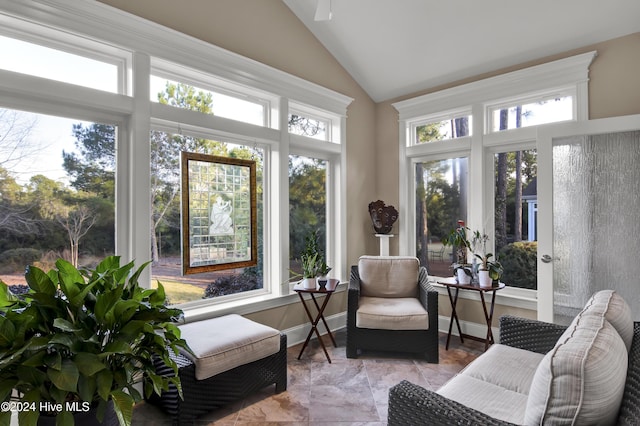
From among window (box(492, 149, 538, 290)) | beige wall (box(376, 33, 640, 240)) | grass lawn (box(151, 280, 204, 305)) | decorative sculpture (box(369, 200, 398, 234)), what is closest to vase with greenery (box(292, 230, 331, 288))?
grass lawn (box(151, 280, 204, 305))

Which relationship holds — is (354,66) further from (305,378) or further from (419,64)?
(305,378)

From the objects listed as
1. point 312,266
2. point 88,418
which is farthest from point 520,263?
point 88,418

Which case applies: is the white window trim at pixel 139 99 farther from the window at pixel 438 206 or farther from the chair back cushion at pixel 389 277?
the window at pixel 438 206

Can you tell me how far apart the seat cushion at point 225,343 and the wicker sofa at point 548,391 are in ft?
3.85

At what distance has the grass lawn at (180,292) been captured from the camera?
2814 mm

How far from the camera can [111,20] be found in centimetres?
234

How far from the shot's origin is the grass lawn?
111 inches

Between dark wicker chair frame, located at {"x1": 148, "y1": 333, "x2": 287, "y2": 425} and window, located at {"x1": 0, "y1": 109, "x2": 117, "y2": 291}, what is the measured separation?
985 mm

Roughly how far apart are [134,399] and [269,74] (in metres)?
2.83

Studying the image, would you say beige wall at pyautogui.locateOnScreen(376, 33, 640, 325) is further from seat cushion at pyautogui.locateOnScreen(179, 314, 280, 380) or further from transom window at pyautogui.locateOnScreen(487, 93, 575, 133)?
seat cushion at pyautogui.locateOnScreen(179, 314, 280, 380)

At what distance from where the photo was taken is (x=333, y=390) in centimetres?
256

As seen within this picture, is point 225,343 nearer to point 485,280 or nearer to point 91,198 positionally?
point 91,198

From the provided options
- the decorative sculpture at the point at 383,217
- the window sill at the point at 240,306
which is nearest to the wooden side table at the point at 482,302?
the decorative sculpture at the point at 383,217

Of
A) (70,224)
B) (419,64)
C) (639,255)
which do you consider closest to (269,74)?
(419,64)
